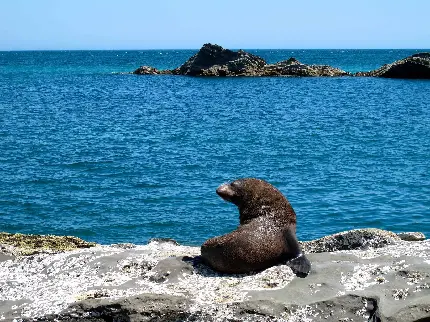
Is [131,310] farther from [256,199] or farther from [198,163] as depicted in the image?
[198,163]

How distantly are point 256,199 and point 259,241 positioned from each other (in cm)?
80

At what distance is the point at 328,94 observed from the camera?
2448 inches

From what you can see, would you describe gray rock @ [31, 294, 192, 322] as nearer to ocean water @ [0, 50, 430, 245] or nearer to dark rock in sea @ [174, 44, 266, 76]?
ocean water @ [0, 50, 430, 245]

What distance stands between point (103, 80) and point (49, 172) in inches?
2505

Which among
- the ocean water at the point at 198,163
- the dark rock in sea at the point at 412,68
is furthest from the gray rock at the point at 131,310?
the dark rock in sea at the point at 412,68

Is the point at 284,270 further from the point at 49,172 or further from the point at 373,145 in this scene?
the point at 373,145

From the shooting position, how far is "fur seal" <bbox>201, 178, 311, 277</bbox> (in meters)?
7.94

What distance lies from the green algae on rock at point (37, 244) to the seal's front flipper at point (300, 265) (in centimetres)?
437

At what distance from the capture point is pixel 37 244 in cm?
1140

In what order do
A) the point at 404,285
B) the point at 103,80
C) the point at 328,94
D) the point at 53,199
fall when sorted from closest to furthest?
the point at 404,285, the point at 53,199, the point at 328,94, the point at 103,80

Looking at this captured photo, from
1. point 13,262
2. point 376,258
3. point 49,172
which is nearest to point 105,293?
point 13,262

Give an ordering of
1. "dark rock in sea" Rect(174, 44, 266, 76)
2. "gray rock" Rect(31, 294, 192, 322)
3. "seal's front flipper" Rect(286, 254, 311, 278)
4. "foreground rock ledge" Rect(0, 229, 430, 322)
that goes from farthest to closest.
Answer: "dark rock in sea" Rect(174, 44, 266, 76), "seal's front flipper" Rect(286, 254, 311, 278), "gray rock" Rect(31, 294, 192, 322), "foreground rock ledge" Rect(0, 229, 430, 322)

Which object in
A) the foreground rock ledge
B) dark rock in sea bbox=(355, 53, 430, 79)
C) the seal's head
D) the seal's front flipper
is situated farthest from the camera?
dark rock in sea bbox=(355, 53, 430, 79)

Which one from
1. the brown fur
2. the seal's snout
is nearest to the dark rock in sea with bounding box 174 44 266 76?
the seal's snout
